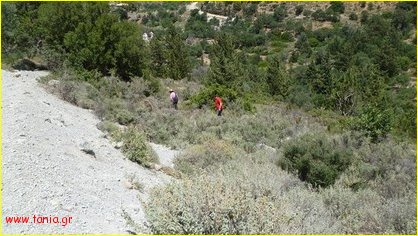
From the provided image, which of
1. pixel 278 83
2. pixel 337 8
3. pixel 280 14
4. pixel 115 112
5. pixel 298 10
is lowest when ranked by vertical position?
pixel 280 14

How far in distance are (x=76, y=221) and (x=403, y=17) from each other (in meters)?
75.4

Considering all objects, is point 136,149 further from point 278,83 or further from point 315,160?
point 278,83

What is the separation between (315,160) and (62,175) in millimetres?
5656

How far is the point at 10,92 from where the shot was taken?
12656 millimetres

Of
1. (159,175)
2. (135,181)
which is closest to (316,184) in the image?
(159,175)

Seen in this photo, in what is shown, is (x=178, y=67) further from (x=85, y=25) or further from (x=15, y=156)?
(x=15, y=156)

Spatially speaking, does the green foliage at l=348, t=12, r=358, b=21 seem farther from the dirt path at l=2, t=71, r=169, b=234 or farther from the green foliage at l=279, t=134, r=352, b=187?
the dirt path at l=2, t=71, r=169, b=234

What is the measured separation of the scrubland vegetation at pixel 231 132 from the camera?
5.38 m

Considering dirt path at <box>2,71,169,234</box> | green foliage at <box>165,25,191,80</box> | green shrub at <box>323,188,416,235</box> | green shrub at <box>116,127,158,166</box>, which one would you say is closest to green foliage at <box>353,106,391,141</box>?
green shrub at <box>323,188,416,235</box>

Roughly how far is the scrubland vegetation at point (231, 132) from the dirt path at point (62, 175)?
0.71 metres

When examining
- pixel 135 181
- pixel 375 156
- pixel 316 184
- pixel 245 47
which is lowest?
pixel 245 47

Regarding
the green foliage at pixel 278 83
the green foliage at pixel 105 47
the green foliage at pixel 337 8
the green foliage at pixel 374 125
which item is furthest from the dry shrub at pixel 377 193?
the green foliage at pixel 337 8

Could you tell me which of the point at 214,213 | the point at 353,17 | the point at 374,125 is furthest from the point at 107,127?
the point at 353,17

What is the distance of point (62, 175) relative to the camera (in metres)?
7.02
